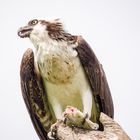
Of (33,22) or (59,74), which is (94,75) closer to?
(59,74)

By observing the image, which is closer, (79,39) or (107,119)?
(107,119)

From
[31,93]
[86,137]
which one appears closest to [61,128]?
[86,137]

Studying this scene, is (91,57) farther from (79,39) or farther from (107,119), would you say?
(107,119)

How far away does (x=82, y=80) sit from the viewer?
7.52ft

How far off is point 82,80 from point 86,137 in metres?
0.31

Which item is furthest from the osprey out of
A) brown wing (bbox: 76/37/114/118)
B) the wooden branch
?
the wooden branch

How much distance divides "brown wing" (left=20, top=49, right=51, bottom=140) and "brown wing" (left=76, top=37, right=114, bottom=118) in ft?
0.70

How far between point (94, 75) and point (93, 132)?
0.30m

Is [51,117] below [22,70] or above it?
below

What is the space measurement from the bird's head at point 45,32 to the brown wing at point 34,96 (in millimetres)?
88

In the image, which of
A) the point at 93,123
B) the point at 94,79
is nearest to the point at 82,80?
the point at 94,79

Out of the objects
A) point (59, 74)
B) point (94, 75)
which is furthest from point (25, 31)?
point (94, 75)

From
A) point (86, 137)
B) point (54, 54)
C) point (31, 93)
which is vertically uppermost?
point (54, 54)

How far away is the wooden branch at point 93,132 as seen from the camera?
204 centimetres
